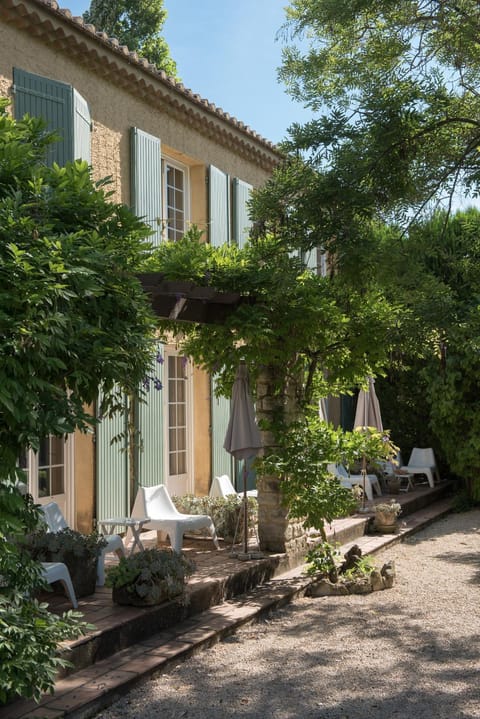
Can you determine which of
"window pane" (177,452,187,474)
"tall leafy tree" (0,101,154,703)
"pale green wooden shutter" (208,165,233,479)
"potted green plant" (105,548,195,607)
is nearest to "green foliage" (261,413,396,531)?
"potted green plant" (105,548,195,607)

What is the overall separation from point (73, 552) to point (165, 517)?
2138 mm

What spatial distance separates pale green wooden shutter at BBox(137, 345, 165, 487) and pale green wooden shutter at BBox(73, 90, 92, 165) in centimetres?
248

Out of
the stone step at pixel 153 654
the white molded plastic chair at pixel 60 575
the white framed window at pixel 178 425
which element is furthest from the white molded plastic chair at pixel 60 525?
the white framed window at pixel 178 425

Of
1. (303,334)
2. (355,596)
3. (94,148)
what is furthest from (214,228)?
(355,596)

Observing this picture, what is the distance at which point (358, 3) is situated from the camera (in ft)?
23.6

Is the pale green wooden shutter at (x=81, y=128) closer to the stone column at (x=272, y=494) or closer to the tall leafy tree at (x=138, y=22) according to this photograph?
the stone column at (x=272, y=494)

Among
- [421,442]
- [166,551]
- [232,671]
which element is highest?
[421,442]

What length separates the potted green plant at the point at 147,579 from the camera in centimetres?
592

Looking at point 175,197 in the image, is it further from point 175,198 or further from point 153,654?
point 153,654

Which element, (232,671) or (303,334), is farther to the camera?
(303,334)

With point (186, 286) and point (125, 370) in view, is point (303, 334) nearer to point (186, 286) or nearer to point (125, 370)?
point (186, 286)

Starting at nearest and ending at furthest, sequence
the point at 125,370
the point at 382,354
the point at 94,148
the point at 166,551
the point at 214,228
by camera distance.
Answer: the point at 125,370, the point at 166,551, the point at 382,354, the point at 94,148, the point at 214,228

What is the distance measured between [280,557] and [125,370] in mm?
4748

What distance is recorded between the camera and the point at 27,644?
364cm
